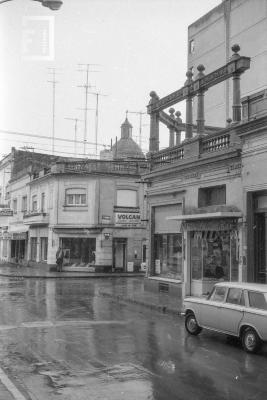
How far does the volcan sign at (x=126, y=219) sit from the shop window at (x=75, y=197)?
291 cm

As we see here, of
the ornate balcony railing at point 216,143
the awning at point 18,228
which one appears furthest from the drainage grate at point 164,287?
the awning at point 18,228

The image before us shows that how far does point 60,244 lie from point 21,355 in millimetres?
30752

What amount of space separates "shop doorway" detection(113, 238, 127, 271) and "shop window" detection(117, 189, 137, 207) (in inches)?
111

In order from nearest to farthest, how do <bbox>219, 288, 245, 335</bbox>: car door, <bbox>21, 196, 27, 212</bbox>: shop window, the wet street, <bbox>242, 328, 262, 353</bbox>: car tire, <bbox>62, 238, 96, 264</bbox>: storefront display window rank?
the wet street, <bbox>242, 328, 262, 353</bbox>: car tire, <bbox>219, 288, 245, 335</bbox>: car door, <bbox>62, 238, 96, 264</bbox>: storefront display window, <bbox>21, 196, 27, 212</bbox>: shop window

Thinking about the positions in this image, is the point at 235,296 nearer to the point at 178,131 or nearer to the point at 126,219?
the point at 178,131

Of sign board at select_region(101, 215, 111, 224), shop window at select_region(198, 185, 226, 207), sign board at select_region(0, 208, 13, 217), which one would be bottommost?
shop window at select_region(198, 185, 226, 207)

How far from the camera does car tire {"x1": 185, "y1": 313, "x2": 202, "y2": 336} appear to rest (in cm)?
1296

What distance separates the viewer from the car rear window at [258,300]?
10797 mm

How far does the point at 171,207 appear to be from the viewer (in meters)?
22.4

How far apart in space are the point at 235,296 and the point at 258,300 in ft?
2.60

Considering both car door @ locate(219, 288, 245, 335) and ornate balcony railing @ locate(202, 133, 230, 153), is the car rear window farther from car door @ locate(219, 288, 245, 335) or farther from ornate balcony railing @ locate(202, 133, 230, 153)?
ornate balcony railing @ locate(202, 133, 230, 153)

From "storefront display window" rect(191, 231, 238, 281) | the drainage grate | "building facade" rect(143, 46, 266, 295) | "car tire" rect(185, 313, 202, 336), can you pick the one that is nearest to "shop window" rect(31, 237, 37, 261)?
"building facade" rect(143, 46, 266, 295)

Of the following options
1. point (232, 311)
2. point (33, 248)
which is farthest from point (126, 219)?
point (232, 311)

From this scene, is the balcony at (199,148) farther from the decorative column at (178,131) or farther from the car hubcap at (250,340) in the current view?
the car hubcap at (250,340)
